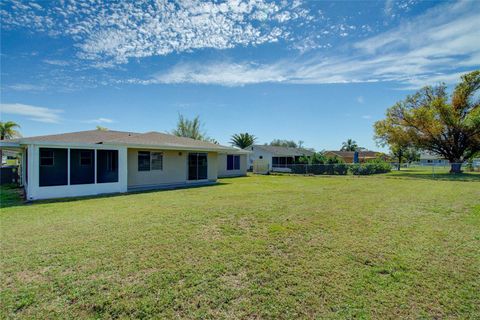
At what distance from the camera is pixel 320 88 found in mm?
20281

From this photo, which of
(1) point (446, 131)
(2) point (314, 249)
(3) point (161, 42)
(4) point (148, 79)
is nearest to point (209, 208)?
Answer: (2) point (314, 249)

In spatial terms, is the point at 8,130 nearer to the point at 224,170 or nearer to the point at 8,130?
Result: the point at 8,130

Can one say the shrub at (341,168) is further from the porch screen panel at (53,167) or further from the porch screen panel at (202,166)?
the porch screen panel at (53,167)

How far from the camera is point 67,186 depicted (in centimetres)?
1003

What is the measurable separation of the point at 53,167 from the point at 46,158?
27.2 inches

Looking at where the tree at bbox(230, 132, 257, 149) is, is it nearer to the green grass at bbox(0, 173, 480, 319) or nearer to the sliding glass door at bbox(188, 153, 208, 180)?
the sliding glass door at bbox(188, 153, 208, 180)

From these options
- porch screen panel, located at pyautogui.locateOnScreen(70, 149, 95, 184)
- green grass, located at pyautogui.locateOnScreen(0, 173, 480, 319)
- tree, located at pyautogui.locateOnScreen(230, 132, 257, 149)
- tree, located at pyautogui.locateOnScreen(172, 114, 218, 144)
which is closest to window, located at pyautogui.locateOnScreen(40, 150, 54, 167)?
porch screen panel, located at pyautogui.locateOnScreen(70, 149, 95, 184)

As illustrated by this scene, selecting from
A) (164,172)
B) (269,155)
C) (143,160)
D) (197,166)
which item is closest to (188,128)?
(269,155)

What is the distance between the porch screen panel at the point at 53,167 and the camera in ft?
41.3

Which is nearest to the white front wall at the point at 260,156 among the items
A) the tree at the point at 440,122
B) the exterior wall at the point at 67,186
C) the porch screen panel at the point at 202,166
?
the tree at the point at 440,122

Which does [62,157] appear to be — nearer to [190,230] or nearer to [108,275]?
[190,230]

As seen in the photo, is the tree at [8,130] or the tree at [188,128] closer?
the tree at [8,130]

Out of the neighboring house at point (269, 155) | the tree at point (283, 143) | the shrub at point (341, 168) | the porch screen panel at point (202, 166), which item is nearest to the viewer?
the porch screen panel at point (202, 166)

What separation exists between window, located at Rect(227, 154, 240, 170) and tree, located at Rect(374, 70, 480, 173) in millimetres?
17754
